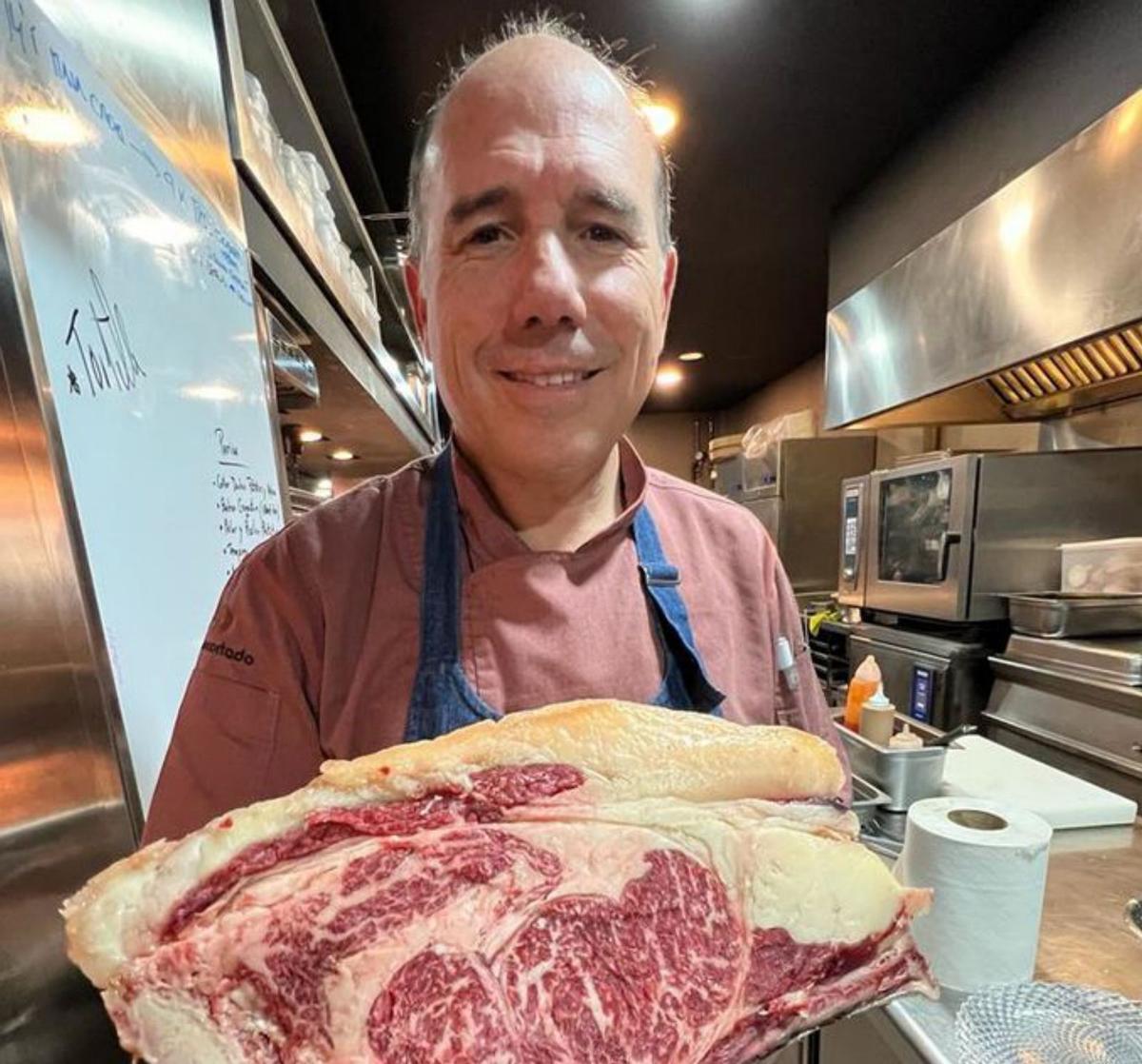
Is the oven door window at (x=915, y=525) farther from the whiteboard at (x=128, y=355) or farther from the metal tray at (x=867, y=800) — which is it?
the whiteboard at (x=128, y=355)

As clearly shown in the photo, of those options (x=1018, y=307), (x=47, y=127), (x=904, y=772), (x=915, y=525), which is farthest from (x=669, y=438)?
(x=47, y=127)

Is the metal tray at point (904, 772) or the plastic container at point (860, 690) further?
the plastic container at point (860, 690)

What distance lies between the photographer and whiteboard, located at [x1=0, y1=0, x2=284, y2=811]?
0.60 m

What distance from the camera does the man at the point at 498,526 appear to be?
0.68 meters

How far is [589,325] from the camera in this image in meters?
0.71

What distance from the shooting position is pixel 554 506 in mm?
818

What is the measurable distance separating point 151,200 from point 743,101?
2430 mm

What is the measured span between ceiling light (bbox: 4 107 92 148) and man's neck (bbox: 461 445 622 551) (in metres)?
0.51

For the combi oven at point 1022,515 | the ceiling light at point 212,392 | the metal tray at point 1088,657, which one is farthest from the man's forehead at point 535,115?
the combi oven at point 1022,515

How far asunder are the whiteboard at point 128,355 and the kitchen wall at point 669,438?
7801 mm

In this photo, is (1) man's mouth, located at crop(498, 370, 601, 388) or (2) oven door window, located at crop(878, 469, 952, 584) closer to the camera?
(1) man's mouth, located at crop(498, 370, 601, 388)

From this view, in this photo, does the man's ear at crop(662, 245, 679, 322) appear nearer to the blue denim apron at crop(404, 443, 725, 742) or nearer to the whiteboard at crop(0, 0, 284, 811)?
the blue denim apron at crop(404, 443, 725, 742)

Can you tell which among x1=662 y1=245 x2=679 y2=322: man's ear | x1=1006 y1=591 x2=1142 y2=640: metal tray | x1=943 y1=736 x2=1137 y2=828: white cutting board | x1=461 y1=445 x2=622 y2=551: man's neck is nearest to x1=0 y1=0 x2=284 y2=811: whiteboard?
x1=461 y1=445 x2=622 y2=551: man's neck

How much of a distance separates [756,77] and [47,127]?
248cm
